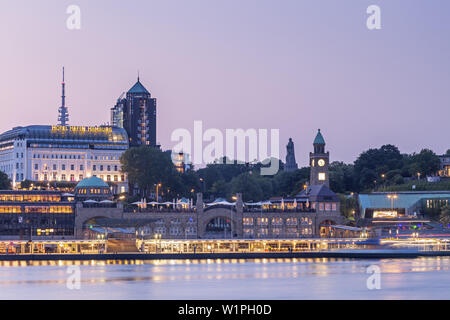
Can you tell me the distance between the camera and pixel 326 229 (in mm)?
179250

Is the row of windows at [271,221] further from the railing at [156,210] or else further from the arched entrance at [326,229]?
the railing at [156,210]

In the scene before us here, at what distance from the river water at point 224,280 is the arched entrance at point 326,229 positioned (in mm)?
25633

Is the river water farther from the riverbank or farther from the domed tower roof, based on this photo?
the domed tower roof

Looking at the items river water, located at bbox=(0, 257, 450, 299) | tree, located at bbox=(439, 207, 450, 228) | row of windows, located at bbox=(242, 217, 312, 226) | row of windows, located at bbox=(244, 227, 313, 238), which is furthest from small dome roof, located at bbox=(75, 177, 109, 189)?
tree, located at bbox=(439, 207, 450, 228)

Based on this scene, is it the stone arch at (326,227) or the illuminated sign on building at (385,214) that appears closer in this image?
the stone arch at (326,227)

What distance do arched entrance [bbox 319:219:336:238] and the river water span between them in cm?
2563

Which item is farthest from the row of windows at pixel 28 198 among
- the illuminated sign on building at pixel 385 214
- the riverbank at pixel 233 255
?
the illuminated sign on building at pixel 385 214

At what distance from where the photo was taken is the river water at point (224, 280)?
4296 inches

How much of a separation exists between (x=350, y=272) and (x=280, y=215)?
Answer: 4918cm

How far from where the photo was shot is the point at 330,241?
164 m

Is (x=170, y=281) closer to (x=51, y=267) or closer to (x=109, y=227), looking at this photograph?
(x=51, y=267)
